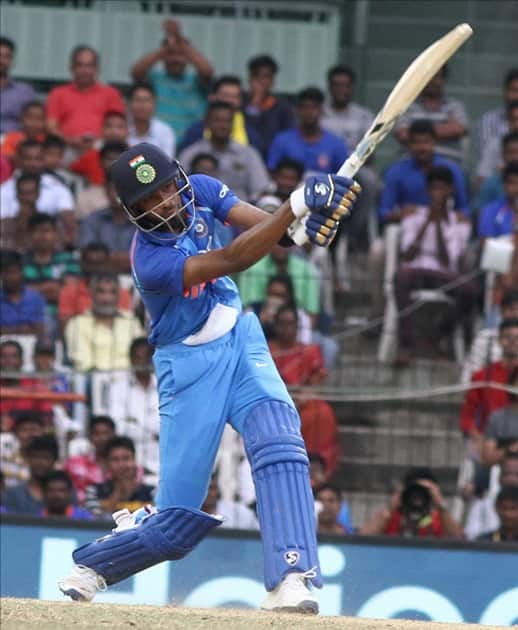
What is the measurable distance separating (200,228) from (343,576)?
11.6 feet

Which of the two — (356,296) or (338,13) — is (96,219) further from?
(338,13)

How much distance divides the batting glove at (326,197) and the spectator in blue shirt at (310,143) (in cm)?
668

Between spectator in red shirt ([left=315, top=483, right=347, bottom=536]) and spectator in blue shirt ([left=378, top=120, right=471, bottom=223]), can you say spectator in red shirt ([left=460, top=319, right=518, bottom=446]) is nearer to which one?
A: spectator in red shirt ([left=315, top=483, right=347, bottom=536])

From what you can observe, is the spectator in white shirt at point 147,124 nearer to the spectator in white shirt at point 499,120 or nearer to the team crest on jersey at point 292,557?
the spectator in white shirt at point 499,120

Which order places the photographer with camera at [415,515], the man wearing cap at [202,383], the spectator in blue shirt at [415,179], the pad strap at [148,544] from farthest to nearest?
the spectator in blue shirt at [415,179]
the photographer with camera at [415,515]
the pad strap at [148,544]
the man wearing cap at [202,383]

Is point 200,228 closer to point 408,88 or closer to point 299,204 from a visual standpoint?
point 299,204

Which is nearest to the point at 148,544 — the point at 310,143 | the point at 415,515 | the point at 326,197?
the point at 326,197

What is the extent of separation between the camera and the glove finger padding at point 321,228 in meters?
7.21

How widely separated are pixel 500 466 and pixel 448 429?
0.80m

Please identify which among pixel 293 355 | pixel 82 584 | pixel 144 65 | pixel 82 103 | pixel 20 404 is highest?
pixel 144 65

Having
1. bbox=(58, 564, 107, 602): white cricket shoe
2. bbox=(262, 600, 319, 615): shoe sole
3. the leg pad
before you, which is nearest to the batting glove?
the leg pad

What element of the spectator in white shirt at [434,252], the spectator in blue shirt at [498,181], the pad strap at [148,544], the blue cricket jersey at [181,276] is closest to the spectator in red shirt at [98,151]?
the spectator in white shirt at [434,252]

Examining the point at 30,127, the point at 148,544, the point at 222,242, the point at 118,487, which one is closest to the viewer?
the point at 148,544

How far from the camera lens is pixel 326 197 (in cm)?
718
